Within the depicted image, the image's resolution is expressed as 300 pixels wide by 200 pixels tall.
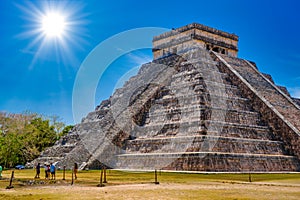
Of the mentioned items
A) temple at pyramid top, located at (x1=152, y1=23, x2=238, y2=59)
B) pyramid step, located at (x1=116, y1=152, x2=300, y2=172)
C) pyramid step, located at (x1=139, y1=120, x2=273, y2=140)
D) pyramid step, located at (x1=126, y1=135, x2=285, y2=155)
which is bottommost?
pyramid step, located at (x1=116, y1=152, x2=300, y2=172)

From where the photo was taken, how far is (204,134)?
1769cm

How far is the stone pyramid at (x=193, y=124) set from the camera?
57.1ft

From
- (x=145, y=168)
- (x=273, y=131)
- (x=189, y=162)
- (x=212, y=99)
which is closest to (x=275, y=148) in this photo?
(x=273, y=131)

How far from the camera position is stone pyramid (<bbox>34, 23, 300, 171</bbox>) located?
17391 millimetres

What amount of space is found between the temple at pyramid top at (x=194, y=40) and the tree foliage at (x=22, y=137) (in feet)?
41.2

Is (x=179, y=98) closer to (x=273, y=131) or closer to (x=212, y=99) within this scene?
(x=212, y=99)

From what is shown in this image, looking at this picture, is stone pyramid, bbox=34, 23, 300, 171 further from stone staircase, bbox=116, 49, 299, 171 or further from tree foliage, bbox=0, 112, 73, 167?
tree foliage, bbox=0, 112, 73, 167

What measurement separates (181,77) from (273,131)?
6.87m

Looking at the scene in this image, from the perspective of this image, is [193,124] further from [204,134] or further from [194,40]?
[194,40]

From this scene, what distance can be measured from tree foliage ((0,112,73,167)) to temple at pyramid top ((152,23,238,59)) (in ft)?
41.2

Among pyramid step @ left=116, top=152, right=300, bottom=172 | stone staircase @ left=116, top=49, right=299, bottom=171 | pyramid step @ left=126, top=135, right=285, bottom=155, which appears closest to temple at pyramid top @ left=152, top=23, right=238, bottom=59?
stone staircase @ left=116, top=49, right=299, bottom=171

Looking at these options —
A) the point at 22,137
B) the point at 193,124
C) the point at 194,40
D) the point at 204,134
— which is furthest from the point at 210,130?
the point at 22,137

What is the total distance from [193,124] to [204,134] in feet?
3.31

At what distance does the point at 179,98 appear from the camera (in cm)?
2136
